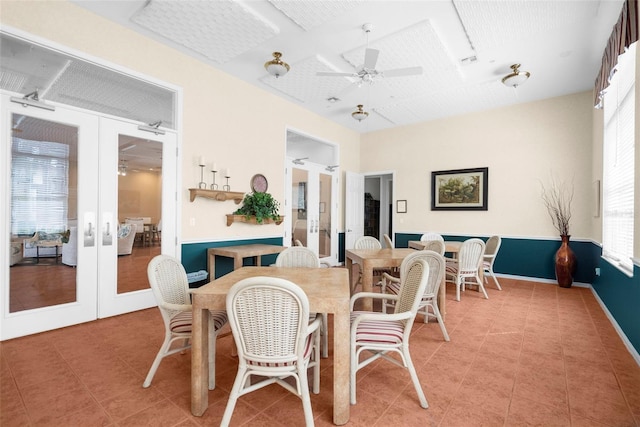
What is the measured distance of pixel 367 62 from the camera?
11.0 feet

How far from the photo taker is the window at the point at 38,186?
9.47 feet

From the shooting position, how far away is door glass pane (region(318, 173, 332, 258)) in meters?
6.73

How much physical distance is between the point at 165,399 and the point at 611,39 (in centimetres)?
550

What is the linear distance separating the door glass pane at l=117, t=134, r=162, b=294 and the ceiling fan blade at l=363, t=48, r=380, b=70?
278 centimetres

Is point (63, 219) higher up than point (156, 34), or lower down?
lower down

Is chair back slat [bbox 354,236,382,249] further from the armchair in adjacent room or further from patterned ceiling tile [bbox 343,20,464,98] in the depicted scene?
the armchair in adjacent room

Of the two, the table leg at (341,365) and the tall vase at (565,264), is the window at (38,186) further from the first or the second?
the tall vase at (565,264)

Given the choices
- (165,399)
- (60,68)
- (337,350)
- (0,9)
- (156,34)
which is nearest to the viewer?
(337,350)

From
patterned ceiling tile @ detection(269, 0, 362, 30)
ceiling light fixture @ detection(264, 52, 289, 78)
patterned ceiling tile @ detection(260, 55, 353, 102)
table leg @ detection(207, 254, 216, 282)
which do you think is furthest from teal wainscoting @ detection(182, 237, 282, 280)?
patterned ceiling tile @ detection(269, 0, 362, 30)

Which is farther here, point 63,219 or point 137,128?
point 137,128

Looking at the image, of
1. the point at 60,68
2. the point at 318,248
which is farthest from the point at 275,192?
the point at 60,68

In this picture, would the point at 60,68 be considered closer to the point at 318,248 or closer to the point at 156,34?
the point at 156,34

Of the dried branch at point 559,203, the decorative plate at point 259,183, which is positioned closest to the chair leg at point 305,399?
the decorative plate at point 259,183

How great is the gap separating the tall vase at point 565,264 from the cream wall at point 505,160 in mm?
337
